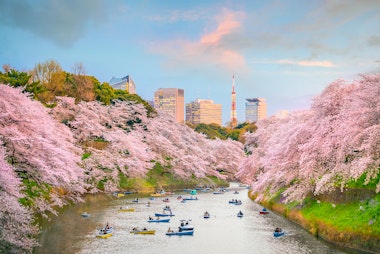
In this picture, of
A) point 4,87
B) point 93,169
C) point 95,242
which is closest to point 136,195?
point 93,169

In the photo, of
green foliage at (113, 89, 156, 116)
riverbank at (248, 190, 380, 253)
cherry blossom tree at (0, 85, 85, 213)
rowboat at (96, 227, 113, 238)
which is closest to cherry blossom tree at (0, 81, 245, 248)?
cherry blossom tree at (0, 85, 85, 213)

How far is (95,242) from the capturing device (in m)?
32.7

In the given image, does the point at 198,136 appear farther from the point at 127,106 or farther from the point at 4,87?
the point at 4,87

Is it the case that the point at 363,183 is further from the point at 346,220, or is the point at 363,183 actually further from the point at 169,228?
the point at 169,228

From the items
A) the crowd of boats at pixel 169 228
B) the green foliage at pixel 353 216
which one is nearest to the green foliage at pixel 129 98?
the crowd of boats at pixel 169 228

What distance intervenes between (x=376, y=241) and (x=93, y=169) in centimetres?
4087

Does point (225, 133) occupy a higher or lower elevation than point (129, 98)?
lower

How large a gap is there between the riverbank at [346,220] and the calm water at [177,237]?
920mm

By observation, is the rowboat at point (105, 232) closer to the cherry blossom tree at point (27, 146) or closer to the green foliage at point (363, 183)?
the cherry blossom tree at point (27, 146)

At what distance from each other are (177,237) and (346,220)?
1336cm

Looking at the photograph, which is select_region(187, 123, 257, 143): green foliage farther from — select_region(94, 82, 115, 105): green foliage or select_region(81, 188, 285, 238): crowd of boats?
select_region(81, 188, 285, 238): crowd of boats

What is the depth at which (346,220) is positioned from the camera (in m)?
30.0

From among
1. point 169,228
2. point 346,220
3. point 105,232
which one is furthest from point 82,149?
point 346,220

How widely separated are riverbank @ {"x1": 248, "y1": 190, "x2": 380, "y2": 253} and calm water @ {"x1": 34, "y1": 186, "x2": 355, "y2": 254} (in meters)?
0.92
